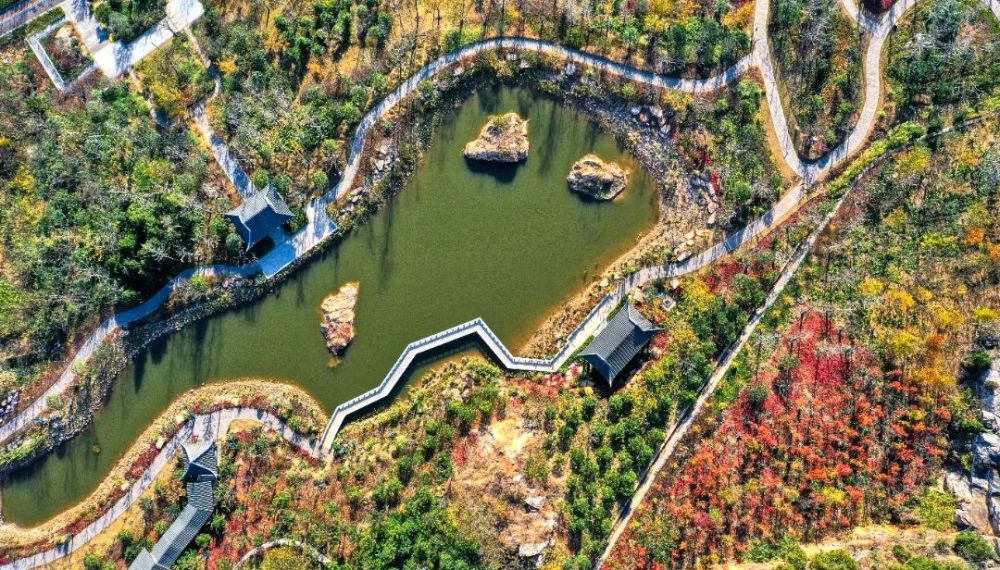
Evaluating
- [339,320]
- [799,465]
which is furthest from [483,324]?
[799,465]

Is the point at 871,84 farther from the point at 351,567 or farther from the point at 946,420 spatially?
the point at 351,567

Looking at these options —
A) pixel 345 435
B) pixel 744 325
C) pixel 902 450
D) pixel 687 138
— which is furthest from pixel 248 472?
pixel 902 450

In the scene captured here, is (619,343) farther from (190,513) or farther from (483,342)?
(190,513)

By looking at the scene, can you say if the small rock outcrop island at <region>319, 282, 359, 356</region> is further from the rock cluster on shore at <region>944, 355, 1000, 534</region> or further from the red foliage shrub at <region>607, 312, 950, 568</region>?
the rock cluster on shore at <region>944, 355, 1000, 534</region>

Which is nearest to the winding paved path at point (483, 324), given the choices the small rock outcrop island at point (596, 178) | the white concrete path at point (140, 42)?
the small rock outcrop island at point (596, 178)

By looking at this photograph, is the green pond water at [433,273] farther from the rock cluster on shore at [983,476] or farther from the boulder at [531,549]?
the rock cluster on shore at [983,476]
